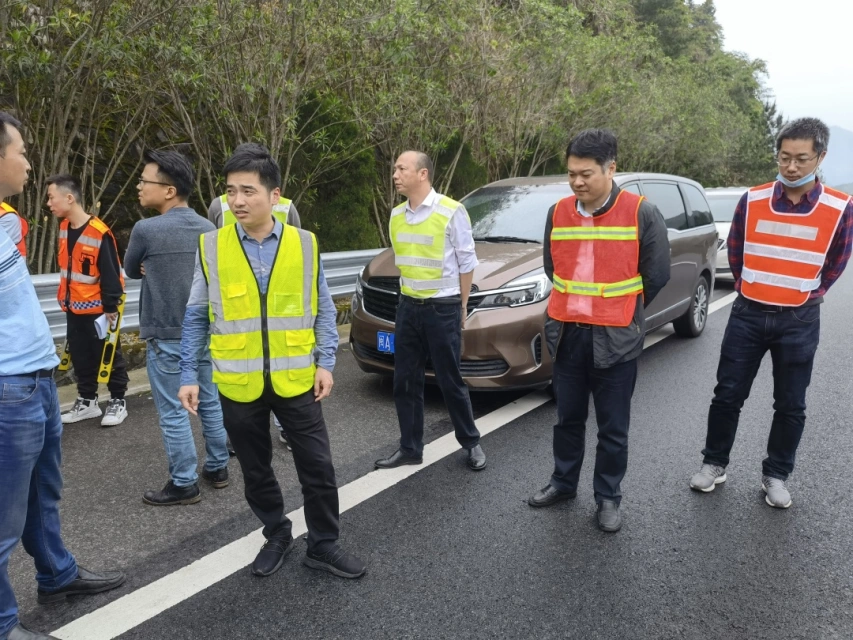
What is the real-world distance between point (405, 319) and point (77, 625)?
88.9 inches

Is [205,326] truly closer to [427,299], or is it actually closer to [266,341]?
[266,341]

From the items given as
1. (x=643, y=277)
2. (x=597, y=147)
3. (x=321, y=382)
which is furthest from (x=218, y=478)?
(x=597, y=147)

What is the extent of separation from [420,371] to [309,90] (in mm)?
5697

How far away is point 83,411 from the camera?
16.3ft

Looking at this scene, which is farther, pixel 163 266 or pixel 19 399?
pixel 163 266

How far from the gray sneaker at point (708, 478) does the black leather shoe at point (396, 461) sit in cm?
157

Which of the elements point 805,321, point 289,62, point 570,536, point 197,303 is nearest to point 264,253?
point 197,303

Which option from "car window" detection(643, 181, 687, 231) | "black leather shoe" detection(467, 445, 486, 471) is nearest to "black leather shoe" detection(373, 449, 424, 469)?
"black leather shoe" detection(467, 445, 486, 471)

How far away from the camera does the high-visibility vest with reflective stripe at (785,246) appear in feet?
11.5

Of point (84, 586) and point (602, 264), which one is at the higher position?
point (602, 264)

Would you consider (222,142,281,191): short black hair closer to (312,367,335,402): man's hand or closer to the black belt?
(312,367,335,402): man's hand

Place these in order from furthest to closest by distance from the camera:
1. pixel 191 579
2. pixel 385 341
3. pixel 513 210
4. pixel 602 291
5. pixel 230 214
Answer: pixel 513 210
pixel 385 341
pixel 230 214
pixel 602 291
pixel 191 579

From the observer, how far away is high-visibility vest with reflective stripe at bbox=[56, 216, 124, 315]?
4672 millimetres

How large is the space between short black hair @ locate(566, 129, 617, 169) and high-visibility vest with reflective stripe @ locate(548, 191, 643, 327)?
0.22m
